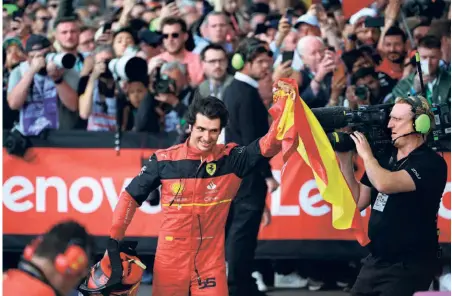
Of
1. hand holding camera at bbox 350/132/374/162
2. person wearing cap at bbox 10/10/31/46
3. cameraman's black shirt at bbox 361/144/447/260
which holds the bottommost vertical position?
person wearing cap at bbox 10/10/31/46

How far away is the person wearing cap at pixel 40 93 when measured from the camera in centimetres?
1180

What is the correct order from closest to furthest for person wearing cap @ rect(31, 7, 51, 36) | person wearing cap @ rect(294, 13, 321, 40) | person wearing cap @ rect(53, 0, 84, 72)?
person wearing cap @ rect(53, 0, 84, 72) → person wearing cap @ rect(294, 13, 321, 40) → person wearing cap @ rect(31, 7, 51, 36)

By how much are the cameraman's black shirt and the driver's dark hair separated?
1.24 m

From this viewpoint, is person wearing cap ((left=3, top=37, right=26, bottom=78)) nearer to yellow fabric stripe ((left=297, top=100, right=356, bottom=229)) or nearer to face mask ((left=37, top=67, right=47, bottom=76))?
face mask ((left=37, top=67, right=47, bottom=76))

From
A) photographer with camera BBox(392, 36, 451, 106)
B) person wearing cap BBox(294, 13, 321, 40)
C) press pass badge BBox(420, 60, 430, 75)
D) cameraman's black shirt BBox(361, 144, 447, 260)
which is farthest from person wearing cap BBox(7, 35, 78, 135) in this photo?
cameraman's black shirt BBox(361, 144, 447, 260)

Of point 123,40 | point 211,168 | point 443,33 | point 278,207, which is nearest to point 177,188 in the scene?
point 211,168

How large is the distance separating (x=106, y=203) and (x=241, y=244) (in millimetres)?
1797

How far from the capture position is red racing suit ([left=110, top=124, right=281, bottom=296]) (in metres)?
8.20

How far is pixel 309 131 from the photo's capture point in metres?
8.15

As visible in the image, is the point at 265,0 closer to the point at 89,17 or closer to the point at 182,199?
the point at 89,17

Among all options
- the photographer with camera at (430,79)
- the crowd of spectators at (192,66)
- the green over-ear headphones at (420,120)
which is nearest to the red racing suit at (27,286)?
the green over-ear headphones at (420,120)

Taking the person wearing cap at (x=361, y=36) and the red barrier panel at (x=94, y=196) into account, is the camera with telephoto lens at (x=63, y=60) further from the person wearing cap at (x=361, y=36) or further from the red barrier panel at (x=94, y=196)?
the person wearing cap at (x=361, y=36)

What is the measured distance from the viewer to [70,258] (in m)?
6.23

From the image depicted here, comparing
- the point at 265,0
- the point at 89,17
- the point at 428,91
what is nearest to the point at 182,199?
the point at 428,91
